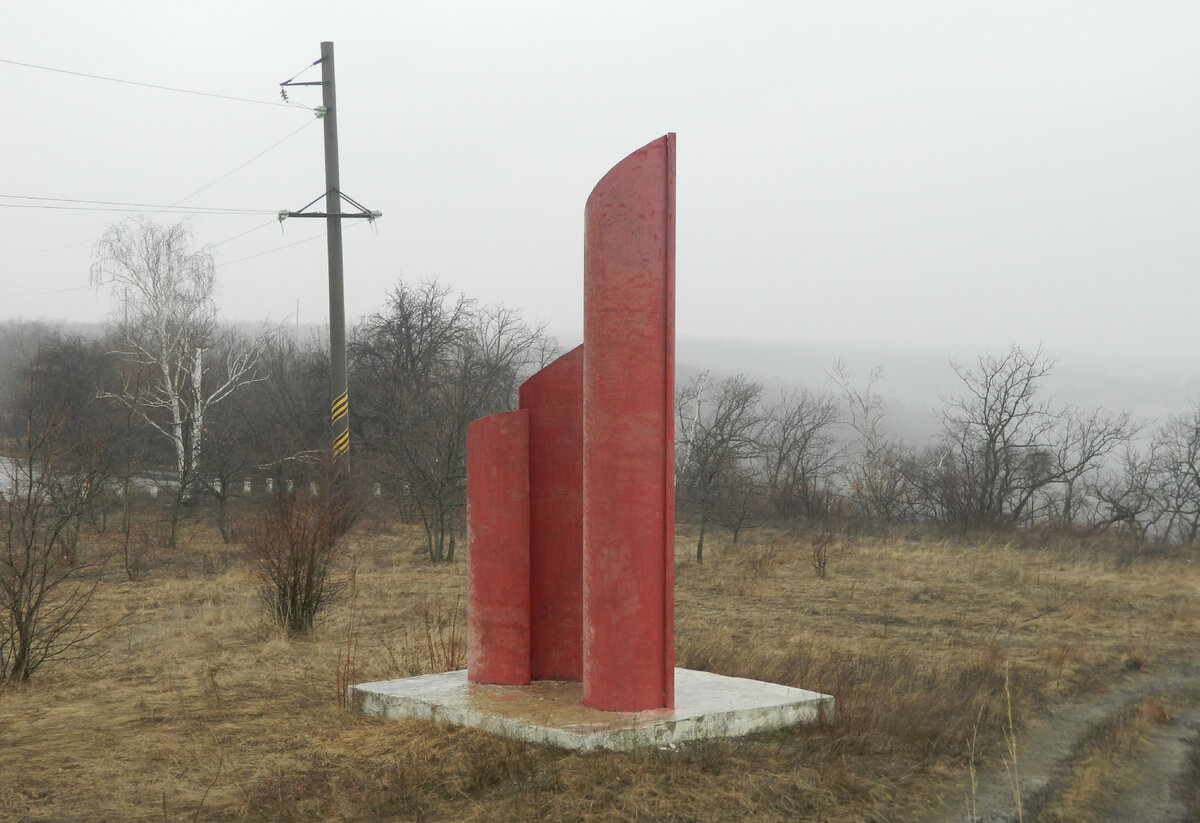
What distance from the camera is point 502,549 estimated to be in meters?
6.28

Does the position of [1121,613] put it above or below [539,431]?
below

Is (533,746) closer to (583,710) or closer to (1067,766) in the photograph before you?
(583,710)

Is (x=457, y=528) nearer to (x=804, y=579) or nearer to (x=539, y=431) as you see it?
(x=804, y=579)

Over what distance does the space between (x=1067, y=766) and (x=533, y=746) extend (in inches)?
125

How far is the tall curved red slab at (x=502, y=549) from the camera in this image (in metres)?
6.28

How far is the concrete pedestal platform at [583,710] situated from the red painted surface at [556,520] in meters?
0.23

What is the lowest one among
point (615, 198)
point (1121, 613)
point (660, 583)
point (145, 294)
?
point (1121, 613)

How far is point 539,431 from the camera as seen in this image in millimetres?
6379

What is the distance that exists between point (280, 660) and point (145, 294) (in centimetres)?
2080

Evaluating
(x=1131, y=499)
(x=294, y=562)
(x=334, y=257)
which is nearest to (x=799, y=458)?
(x=1131, y=499)

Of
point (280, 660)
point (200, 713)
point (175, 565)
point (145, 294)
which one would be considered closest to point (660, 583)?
point (200, 713)

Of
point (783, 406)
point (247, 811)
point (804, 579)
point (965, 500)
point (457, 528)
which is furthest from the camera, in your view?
point (783, 406)

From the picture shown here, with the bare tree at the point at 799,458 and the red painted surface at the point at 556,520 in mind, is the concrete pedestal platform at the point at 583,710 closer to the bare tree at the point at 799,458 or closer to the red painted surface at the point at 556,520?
the red painted surface at the point at 556,520

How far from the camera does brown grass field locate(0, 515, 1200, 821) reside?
4727 millimetres
